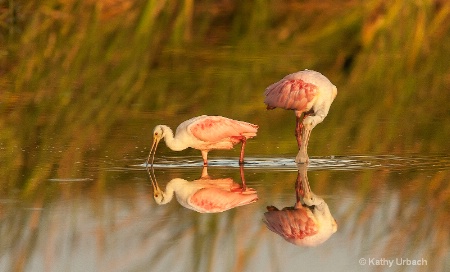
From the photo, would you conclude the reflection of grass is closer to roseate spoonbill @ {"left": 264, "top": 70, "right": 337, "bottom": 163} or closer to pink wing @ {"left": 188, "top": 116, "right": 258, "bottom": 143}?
roseate spoonbill @ {"left": 264, "top": 70, "right": 337, "bottom": 163}

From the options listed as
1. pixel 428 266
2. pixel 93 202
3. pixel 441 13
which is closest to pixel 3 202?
pixel 93 202

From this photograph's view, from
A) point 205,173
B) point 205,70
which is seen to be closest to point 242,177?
point 205,173

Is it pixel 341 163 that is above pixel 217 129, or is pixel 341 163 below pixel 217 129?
below

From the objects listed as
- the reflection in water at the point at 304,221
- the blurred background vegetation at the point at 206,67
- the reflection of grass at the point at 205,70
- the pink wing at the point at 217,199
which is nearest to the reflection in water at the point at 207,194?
the pink wing at the point at 217,199

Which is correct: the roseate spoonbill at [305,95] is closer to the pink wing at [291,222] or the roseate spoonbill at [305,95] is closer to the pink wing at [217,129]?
the pink wing at [217,129]

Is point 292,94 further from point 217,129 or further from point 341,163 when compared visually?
point 341,163

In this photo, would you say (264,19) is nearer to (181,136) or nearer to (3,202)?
(181,136)

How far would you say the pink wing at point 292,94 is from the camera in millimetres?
10039

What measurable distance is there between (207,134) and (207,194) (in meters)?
1.51

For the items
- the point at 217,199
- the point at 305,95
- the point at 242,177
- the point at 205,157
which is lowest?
the point at 217,199

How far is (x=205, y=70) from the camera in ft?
50.4

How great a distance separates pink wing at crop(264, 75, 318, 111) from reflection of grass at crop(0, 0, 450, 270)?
0.35 metres

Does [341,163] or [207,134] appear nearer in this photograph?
[341,163]

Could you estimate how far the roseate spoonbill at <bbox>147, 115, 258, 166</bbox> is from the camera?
30.9 feet
